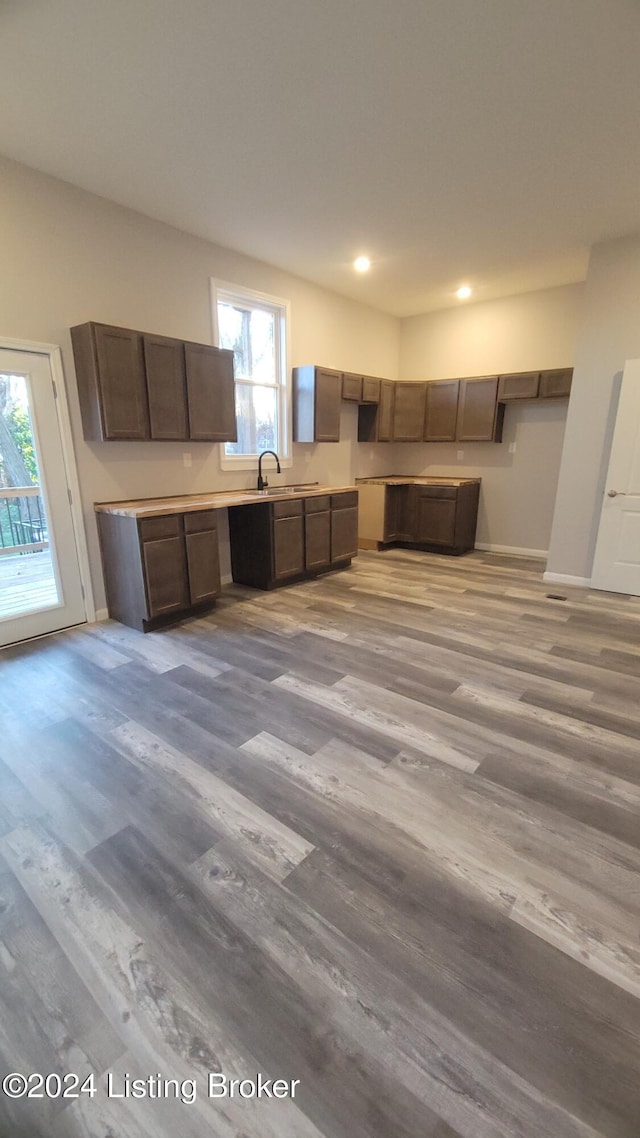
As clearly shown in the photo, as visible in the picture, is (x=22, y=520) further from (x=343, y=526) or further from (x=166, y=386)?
(x=343, y=526)

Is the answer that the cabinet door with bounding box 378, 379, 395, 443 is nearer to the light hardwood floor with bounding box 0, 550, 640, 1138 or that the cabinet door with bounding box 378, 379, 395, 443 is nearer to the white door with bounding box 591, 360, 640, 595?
the white door with bounding box 591, 360, 640, 595

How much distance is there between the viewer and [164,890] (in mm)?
1485

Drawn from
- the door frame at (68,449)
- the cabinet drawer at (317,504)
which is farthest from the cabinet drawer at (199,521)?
the cabinet drawer at (317,504)

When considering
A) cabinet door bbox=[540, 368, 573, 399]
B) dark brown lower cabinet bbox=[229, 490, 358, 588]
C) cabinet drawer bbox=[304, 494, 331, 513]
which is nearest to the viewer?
dark brown lower cabinet bbox=[229, 490, 358, 588]

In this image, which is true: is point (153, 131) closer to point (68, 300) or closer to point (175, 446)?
point (68, 300)

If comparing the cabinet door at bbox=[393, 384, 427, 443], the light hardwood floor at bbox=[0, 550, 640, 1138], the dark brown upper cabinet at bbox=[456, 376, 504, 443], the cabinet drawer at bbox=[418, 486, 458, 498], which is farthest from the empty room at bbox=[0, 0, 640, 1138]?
the cabinet door at bbox=[393, 384, 427, 443]

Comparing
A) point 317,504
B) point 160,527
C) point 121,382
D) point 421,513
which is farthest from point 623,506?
point 121,382

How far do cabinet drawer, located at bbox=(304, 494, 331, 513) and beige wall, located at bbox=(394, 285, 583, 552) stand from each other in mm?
2560

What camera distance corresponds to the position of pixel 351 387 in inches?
220

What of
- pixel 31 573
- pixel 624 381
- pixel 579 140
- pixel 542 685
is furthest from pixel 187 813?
pixel 624 381

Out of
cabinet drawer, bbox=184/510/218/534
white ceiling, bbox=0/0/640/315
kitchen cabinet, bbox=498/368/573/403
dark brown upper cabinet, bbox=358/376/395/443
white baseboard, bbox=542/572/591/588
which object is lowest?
white baseboard, bbox=542/572/591/588

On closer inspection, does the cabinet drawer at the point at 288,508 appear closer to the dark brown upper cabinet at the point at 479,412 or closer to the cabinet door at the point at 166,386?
the cabinet door at the point at 166,386

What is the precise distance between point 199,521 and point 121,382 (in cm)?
111

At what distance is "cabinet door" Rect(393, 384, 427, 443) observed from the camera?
247 inches
